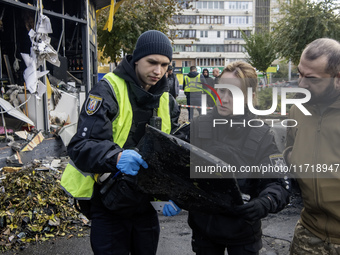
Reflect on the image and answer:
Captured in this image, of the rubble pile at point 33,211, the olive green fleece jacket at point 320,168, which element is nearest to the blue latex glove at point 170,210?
the olive green fleece jacket at point 320,168

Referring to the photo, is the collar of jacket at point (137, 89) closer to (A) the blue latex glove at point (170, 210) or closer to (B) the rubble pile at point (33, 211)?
(A) the blue latex glove at point (170, 210)

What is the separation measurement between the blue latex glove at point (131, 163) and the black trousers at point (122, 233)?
517 mm

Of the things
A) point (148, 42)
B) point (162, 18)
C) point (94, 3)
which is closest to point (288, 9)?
point (162, 18)

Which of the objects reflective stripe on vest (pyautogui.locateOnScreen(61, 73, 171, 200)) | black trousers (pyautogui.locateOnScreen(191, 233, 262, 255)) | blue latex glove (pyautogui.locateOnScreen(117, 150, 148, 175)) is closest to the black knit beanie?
reflective stripe on vest (pyautogui.locateOnScreen(61, 73, 171, 200))

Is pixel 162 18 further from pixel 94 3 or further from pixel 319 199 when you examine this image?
pixel 319 199

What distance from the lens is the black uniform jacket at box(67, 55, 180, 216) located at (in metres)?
2.09

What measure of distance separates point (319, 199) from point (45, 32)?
19.9 ft

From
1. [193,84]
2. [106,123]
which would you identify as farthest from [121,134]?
[193,84]

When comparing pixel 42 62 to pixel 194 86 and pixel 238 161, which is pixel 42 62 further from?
pixel 194 86

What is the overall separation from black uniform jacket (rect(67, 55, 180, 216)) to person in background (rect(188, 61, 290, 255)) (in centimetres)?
33

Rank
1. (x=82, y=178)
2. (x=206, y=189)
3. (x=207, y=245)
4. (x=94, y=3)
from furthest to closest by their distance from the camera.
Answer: (x=94, y=3)
(x=82, y=178)
(x=207, y=245)
(x=206, y=189)

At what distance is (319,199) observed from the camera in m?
1.99

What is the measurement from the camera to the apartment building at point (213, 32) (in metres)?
70.4

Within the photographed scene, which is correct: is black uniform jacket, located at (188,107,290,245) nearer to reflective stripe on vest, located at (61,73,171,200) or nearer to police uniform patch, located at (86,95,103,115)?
reflective stripe on vest, located at (61,73,171,200)
